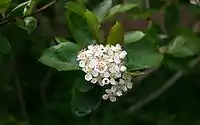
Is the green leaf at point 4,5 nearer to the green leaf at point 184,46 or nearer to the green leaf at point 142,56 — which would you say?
the green leaf at point 142,56

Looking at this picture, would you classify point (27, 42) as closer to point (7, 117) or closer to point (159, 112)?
point (7, 117)

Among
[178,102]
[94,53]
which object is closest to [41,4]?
[94,53]

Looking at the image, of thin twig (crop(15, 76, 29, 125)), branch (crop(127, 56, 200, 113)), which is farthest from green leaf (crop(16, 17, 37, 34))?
branch (crop(127, 56, 200, 113))

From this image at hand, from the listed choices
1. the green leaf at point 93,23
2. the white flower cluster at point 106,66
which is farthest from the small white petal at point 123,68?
the green leaf at point 93,23

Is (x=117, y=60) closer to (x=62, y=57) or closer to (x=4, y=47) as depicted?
(x=62, y=57)

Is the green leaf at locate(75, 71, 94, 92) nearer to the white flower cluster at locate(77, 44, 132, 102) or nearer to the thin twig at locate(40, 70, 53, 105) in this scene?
the white flower cluster at locate(77, 44, 132, 102)
